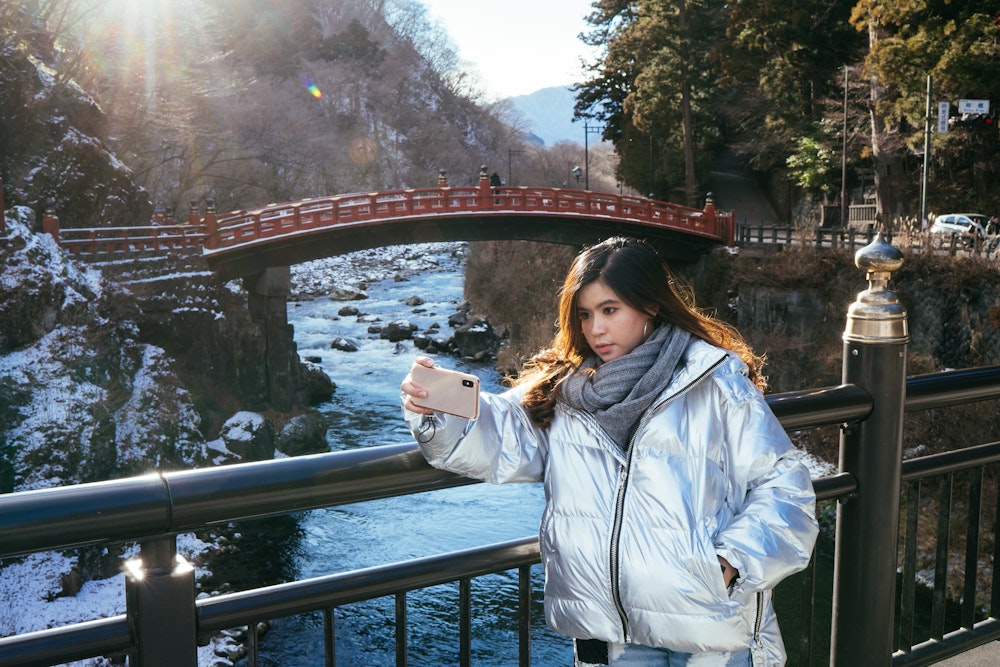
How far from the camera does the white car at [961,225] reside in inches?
705

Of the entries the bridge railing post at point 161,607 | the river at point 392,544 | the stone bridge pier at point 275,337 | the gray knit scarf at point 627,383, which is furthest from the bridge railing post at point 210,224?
the bridge railing post at point 161,607

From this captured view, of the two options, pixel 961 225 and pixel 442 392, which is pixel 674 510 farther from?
pixel 961 225

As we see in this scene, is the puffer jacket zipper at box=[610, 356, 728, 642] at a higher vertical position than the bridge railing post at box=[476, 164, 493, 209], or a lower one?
lower

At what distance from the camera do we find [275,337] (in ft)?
71.1

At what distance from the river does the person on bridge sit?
23.5 ft

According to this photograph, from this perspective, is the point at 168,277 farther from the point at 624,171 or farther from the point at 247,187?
the point at 624,171

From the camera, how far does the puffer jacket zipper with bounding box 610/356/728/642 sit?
162 centimetres

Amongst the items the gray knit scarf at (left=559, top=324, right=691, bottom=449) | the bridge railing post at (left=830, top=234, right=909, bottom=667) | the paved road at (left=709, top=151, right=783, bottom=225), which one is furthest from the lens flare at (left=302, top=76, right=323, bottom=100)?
the gray knit scarf at (left=559, top=324, right=691, bottom=449)

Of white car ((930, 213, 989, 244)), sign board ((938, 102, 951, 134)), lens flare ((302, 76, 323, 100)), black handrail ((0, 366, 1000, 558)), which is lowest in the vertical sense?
black handrail ((0, 366, 1000, 558))

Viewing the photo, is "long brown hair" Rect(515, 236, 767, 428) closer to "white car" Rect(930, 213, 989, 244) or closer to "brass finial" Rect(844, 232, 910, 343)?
"brass finial" Rect(844, 232, 910, 343)

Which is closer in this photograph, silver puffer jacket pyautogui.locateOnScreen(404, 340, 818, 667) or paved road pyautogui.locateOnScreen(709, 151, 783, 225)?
silver puffer jacket pyautogui.locateOnScreen(404, 340, 818, 667)

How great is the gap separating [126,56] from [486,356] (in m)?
13.4

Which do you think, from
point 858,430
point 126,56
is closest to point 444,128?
point 126,56

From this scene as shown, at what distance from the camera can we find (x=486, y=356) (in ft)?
86.4
